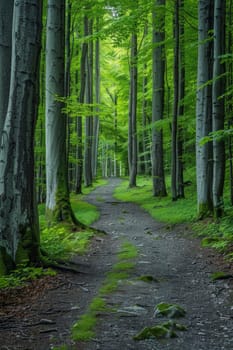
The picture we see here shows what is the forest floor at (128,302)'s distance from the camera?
13.2 feet

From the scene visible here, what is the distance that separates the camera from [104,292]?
18.8 ft

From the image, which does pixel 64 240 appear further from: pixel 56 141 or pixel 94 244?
pixel 56 141

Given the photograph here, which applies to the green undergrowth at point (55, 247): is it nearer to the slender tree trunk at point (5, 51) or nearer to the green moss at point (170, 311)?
the green moss at point (170, 311)

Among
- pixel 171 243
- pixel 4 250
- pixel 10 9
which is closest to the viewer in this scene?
pixel 4 250

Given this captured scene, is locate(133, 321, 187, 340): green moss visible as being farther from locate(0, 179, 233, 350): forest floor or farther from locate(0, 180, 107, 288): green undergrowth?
locate(0, 180, 107, 288): green undergrowth

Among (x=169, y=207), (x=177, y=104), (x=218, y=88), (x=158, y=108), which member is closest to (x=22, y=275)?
(x=218, y=88)

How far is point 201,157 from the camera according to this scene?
12.1m

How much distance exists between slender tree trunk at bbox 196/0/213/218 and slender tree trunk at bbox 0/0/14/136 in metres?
6.17

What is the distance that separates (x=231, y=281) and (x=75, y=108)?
771 centimetres

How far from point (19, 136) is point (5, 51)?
1953 mm

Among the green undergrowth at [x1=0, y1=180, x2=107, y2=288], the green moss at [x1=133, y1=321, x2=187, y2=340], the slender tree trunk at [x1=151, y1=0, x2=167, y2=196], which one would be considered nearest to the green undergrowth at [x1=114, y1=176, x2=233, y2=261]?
the slender tree trunk at [x1=151, y1=0, x2=167, y2=196]

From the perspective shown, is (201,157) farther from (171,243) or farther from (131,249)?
(131,249)

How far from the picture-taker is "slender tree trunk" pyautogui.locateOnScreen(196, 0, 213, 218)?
38.9 ft

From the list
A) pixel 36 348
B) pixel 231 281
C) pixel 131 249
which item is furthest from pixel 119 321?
pixel 131 249
